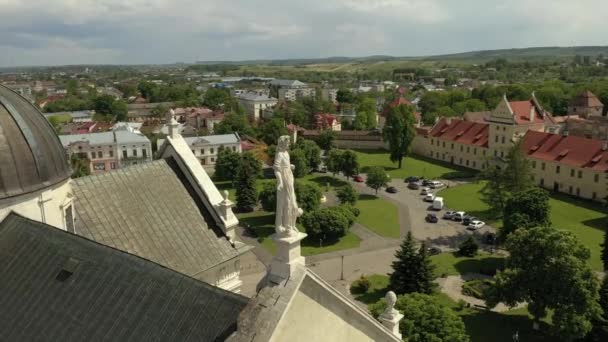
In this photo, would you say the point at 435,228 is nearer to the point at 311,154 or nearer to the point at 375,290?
the point at 375,290

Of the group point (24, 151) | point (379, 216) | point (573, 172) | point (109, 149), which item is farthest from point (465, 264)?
point (109, 149)

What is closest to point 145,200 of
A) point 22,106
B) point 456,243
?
point 22,106

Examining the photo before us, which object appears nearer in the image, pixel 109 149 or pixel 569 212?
pixel 569 212

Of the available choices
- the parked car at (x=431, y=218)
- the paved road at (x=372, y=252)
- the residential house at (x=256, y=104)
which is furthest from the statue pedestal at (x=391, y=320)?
the residential house at (x=256, y=104)

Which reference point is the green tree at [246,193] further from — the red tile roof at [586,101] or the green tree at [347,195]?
the red tile roof at [586,101]

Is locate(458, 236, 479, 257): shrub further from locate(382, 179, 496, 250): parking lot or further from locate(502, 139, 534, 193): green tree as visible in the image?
locate(502, 139, 534, 193): green tree

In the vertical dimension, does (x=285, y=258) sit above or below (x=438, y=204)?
above
